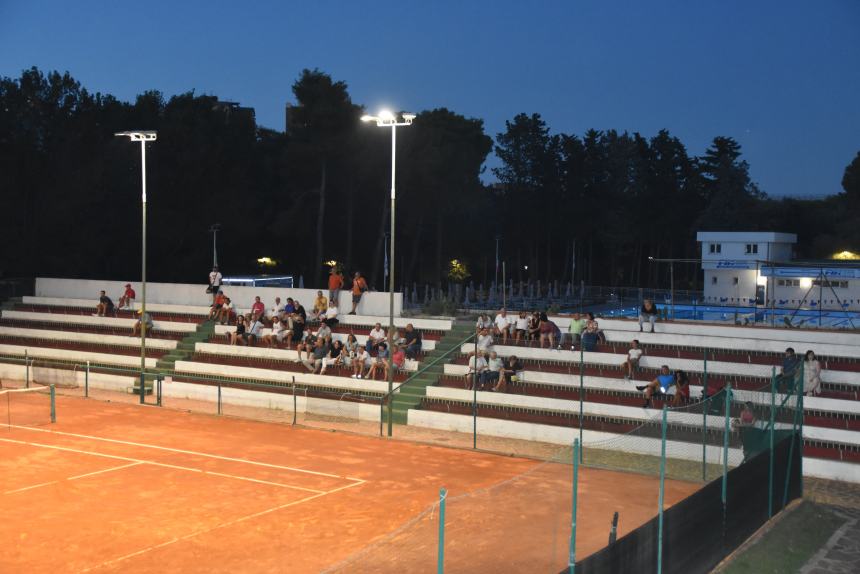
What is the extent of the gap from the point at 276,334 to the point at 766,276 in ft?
75.9

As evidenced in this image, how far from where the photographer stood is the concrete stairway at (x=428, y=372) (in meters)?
24.6

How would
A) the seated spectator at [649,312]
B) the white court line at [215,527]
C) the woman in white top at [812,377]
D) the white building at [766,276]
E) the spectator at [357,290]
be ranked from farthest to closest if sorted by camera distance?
the white building at [766,276] < the spectator at [357,290] < the seated spectator at [649,312] < the woman in white top at [812,377] < the white court line at [215,527]

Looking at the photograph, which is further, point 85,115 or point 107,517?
point 85,115

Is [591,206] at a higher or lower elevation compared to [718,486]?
higher

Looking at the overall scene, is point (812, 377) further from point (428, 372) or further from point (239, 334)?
point (239, 334)

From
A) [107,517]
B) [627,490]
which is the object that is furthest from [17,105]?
[627,490]

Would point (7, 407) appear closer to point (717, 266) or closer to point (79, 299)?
point (79, 299)

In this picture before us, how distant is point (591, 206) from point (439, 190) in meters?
18.1

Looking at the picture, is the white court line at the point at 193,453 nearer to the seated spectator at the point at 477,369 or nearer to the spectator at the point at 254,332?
the seated spectator at the point at 477,369

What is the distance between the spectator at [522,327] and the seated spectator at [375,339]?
3895 millimetres

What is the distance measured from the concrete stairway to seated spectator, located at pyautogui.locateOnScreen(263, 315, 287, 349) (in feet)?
17.1

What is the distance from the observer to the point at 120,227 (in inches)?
2058

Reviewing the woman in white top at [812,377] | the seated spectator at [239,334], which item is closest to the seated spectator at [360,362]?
the seated spectator at [239,334]

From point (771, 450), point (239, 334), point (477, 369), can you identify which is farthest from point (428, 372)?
point (771, 450)
